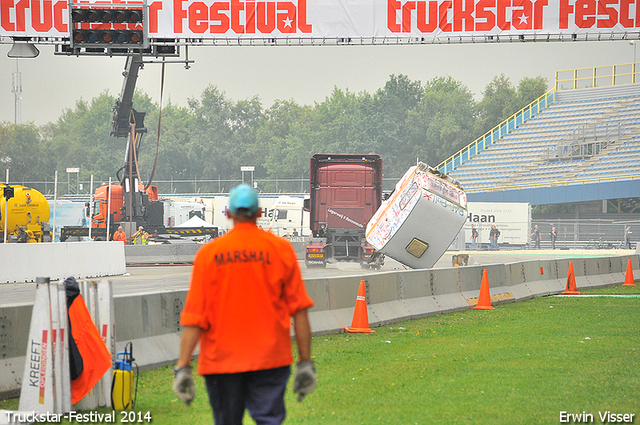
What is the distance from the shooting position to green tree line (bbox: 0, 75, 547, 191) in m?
106

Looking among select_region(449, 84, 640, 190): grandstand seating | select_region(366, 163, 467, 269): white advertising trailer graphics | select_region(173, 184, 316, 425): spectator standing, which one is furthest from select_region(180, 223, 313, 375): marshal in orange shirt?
select_region(449, 84, 640, 190): grandstand seating

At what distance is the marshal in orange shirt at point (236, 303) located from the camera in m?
4.14

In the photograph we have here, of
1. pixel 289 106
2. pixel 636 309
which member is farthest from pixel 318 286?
pixel 289 106

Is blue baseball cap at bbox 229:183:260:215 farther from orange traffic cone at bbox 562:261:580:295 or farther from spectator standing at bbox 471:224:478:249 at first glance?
spectator standing at bbox 471:224:478:249

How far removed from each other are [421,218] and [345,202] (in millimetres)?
5776

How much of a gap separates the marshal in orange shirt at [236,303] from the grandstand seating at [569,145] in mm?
56708

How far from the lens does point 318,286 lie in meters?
12.6

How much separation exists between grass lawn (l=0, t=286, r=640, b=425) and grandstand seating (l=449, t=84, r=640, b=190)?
4800cm

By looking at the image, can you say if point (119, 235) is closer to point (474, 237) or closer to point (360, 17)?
point (360, 17)

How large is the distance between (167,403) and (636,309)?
38.0 feet

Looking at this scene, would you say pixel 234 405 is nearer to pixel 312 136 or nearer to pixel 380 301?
pixel 380 301

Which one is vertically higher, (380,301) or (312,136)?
(312,136)

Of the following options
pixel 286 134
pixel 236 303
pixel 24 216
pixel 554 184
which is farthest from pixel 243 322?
pixel 286 134

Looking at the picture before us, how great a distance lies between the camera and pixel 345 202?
29594 millimetres
